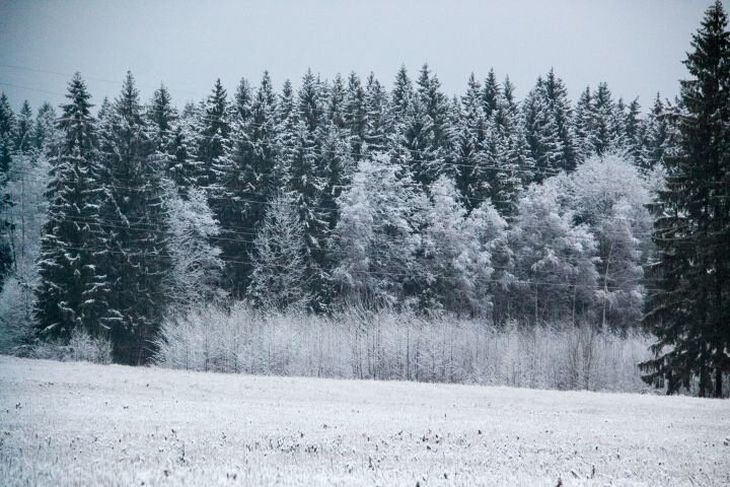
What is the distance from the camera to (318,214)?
53031 millimetres

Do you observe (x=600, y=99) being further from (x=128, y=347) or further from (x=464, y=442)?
(x=464, y=442)

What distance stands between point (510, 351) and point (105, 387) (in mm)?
15093

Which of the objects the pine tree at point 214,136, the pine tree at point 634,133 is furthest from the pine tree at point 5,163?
the pine tree at point 634,133

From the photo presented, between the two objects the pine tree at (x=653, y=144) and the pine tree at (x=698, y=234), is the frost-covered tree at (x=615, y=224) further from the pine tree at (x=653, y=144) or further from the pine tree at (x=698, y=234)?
the pine tree at (x=698, y=234)

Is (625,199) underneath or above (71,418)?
above

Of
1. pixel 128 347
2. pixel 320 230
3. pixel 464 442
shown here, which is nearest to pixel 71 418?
pixel 464 442

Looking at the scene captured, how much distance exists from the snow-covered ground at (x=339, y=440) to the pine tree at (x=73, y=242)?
105 ft

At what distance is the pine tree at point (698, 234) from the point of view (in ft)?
77.8

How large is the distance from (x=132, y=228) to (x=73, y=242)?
451cm

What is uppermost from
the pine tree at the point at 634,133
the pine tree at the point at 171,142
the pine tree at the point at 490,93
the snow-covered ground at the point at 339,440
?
the pine tree at the point at 490,93

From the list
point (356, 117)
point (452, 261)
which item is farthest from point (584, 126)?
point (452, 261)

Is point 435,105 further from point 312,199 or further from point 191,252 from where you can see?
point 191,252

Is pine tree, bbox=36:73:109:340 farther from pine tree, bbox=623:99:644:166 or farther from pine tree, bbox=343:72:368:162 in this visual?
pine tree, bbox=623:99:644:166

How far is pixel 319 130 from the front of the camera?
2338 inches
